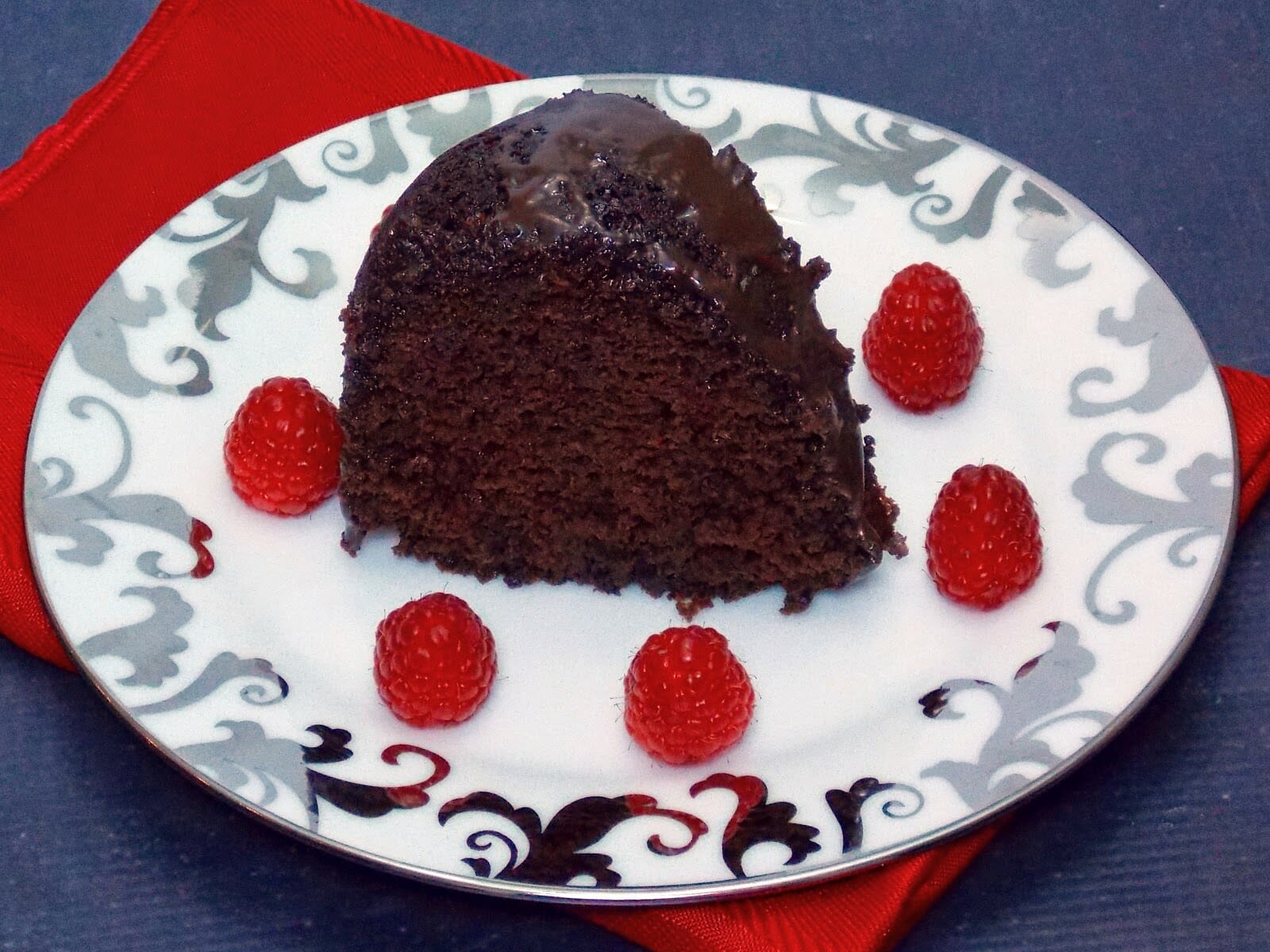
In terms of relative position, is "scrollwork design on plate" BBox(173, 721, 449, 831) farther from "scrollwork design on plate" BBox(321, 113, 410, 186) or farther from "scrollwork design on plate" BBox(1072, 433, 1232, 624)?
"scrollwork design on plate" BBox(321, 113, 410, 186)

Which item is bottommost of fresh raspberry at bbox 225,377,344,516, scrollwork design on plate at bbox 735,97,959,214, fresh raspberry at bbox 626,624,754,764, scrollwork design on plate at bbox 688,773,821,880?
scrollwork design on plate at bbox 688,773,821,880

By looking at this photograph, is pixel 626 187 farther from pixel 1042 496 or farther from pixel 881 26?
pixel 881 26

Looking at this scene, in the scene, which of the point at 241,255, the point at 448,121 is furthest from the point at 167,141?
the point at 448,121

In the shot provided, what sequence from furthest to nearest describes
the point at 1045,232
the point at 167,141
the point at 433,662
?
the point at 167,141 → the point at 1045,232 → the point at 433,662

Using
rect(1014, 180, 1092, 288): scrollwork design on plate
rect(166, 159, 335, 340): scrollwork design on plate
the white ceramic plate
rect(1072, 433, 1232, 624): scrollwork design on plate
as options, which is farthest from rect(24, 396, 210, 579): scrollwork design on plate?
rect(1014, 180, 1092, 288): scrollwork design on plate

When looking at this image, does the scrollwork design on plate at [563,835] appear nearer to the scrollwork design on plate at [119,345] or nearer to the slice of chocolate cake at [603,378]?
the slice of chocolate cake at [603,378]

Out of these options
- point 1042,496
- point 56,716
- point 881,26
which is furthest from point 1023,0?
point 56,716

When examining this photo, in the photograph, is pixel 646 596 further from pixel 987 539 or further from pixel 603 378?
pixel 987 539
